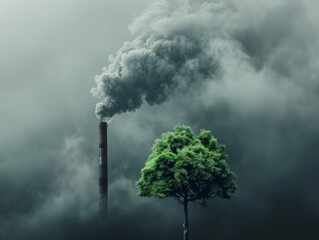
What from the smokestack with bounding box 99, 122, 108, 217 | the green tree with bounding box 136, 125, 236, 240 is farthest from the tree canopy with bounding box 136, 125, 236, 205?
the smokestack with bounding box 99, 122, 108, 217

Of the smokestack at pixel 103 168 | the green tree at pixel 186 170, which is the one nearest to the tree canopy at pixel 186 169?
the green tree at pixel 186 170

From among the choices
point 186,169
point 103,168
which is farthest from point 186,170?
point 103,168

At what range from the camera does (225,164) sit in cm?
4900

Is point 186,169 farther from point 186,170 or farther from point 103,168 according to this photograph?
point 103,168

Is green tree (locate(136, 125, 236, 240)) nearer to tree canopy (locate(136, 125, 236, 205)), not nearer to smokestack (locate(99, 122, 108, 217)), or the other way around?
tree canopy (locate(136, 125, 236, 205))

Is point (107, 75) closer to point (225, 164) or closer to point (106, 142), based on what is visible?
point (106, 142)

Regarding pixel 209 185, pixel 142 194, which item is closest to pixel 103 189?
pixel 142 194

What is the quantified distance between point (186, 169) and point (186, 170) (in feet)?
1.35

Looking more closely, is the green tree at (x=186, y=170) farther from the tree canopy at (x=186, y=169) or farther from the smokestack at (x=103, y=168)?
the smokestack at (x=103, y=168)

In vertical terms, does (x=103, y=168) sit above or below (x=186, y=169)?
above

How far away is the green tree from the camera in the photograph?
4753 centimetres

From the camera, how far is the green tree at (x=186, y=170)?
47.5 metres

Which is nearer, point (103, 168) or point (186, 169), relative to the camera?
point (186, 169)

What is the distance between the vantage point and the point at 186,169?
47656 millimetres
